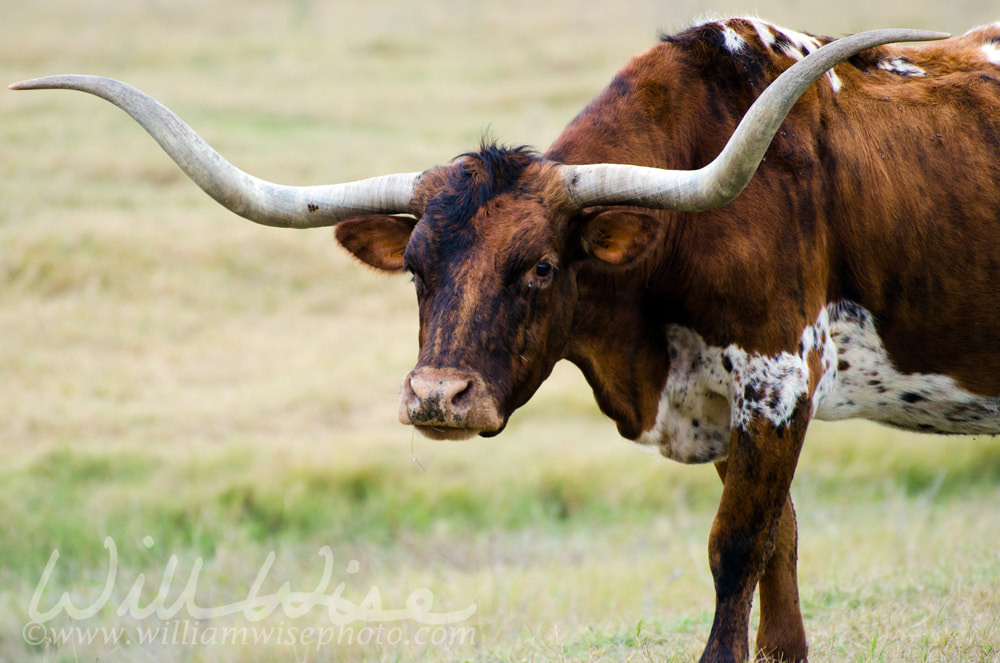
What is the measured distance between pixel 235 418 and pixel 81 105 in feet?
45.3

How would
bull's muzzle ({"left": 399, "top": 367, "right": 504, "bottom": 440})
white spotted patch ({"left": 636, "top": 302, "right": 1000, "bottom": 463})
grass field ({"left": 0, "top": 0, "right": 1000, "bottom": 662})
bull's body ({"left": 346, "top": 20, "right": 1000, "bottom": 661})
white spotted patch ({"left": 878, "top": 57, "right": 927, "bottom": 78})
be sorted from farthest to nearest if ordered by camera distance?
grass field ({"left": 0, "top": 0, "right": 1000, "bottom": 662}) → white spotted patch ({"left": 878, "top": 57, "right": 927, "bottom": 78}) → white spotted patch ({"left": 636, "top": 302, "right": 1000, "bottom": 463}) → bull's body ({"left": 346, "top": 20, "right": 1000, "bottom": 661}) → bull's muzzle ({"left": 399, "top": 367, "right": 504, "bottom": 440})

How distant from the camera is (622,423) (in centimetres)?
484

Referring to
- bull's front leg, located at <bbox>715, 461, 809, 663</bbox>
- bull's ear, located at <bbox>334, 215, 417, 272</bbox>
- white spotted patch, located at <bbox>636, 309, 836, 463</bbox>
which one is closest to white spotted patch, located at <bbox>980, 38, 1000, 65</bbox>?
white spotted patch, located at <bbox>636, 309, 836, 463</bbox>

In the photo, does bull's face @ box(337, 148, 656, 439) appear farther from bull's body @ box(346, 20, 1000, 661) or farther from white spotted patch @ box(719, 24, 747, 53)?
white spotted patch @ box(719, 24, 747, 53)

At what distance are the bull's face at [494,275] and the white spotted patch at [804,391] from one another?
1.88 ft

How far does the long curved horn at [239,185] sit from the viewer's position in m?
4.27

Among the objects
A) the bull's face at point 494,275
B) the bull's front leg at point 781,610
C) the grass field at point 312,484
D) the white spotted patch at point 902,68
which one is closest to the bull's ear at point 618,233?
the bull's face at point 494,275

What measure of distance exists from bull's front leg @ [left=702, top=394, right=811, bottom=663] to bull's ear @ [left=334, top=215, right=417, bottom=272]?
1537mm

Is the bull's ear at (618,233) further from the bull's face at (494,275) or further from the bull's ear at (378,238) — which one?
the bull's ear at (378,238)

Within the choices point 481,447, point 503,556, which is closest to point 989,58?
point 503,556

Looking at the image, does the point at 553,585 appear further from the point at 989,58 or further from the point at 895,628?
the point at 989,58

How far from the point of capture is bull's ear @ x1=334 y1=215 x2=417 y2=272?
15.1ft

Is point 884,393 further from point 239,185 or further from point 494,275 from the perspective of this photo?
point 239,185

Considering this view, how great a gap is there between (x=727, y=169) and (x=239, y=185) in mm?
1913
